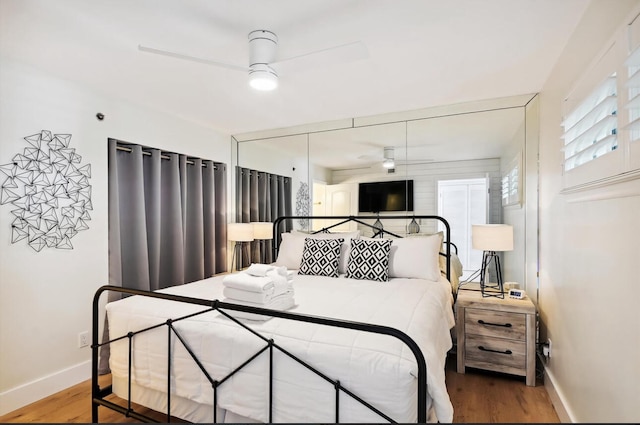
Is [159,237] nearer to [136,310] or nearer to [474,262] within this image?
[136,310]

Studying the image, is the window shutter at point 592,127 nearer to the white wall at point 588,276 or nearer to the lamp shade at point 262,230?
the white wall at point 588,276

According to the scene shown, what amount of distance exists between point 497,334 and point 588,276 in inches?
45.4

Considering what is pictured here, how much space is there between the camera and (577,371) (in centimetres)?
186

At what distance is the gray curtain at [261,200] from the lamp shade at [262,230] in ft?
0.49

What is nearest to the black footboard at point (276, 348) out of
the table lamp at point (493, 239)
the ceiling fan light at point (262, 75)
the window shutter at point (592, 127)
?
the window shutter at point (592, 127)

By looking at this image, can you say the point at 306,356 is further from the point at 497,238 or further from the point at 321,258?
the point at 497,238

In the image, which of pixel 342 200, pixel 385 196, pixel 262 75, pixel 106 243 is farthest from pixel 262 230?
pixel 262 75

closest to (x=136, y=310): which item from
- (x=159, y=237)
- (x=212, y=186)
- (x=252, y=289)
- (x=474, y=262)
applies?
(x=252, y=289)

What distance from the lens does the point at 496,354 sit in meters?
2.68

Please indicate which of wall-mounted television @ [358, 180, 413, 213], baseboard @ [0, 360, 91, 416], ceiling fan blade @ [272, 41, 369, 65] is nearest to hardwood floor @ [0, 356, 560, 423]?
baseboard @ [0, 360, 91, 416]

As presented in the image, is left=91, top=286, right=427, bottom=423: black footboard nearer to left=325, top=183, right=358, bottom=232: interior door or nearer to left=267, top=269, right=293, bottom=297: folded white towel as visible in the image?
left=267, top=269, right=293, bottom=297: folded white towel

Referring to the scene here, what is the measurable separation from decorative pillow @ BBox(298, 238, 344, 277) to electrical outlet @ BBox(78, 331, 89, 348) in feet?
6.02

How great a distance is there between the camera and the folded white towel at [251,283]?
1783 millimetres

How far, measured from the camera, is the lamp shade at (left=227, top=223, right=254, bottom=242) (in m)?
3.99
